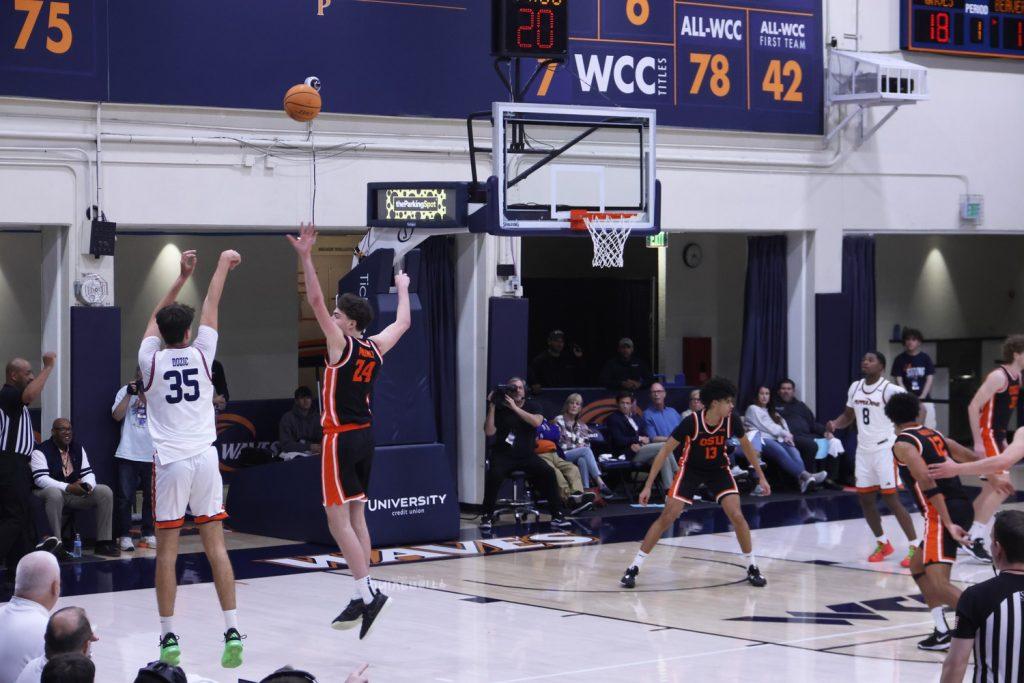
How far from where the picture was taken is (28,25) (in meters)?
12.9

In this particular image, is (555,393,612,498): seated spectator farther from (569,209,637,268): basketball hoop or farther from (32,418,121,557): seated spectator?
(32,418,121,557): seated spectator

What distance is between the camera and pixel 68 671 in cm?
431

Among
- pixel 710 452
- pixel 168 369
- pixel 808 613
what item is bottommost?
pixel 808 613

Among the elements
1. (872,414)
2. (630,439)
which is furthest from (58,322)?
(872,414)

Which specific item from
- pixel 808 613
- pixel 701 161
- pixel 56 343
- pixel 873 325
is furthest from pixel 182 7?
pixel 873 325

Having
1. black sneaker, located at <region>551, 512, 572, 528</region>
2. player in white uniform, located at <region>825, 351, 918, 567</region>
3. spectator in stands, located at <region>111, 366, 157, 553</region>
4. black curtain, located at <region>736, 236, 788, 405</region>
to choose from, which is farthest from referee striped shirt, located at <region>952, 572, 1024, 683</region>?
black curtain, located at <region>736, 236, 788, 405</region>

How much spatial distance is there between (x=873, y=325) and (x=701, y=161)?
3209 mm

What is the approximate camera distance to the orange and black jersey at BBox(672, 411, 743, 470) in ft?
36.7

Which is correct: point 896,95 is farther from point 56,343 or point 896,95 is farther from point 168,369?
point 168,369

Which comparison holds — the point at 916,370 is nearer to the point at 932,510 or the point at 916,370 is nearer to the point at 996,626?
the point at 932,510

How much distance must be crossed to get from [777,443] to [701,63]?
13.9 feet

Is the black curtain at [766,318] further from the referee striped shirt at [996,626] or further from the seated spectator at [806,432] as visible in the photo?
the referee striped shirt at [996,626]

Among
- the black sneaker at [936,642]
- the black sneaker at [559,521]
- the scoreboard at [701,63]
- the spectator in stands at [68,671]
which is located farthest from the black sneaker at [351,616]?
the scoreboard at [701,63]

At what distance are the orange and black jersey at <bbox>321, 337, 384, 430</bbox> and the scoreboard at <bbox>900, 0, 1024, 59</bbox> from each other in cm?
1110
